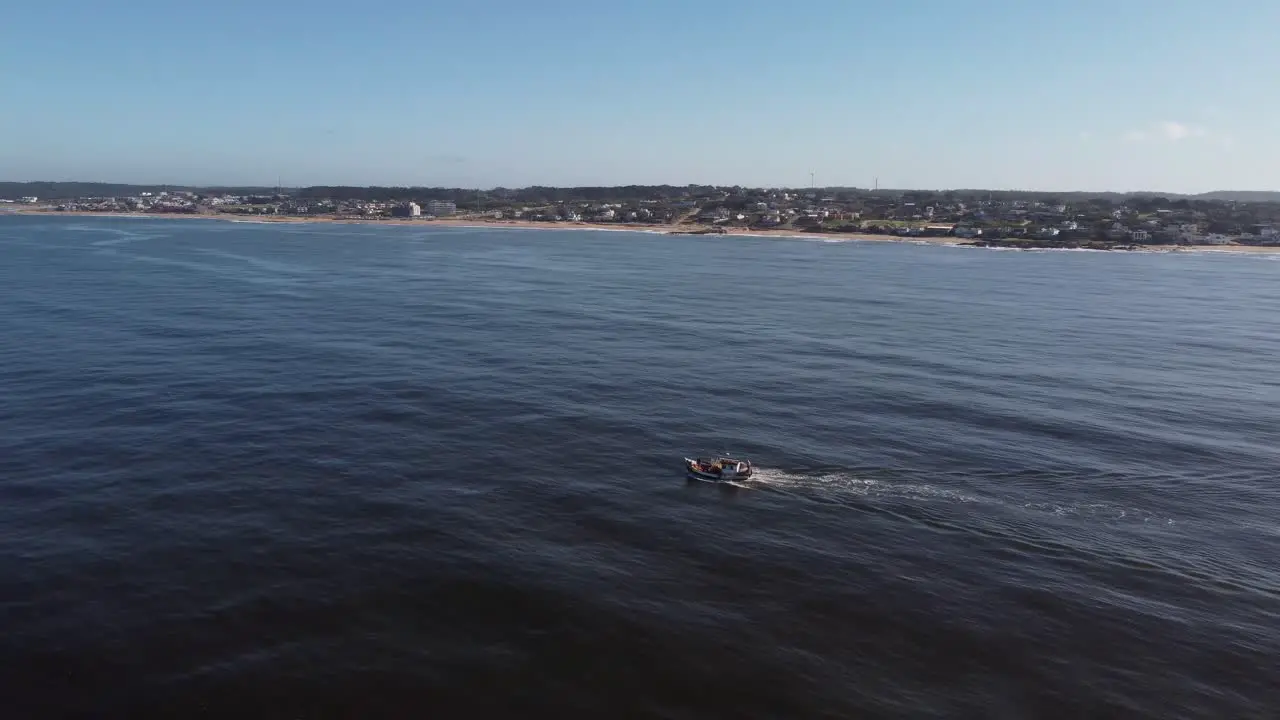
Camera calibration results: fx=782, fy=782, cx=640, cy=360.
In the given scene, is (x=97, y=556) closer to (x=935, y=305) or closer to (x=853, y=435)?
(x=853, y=435)

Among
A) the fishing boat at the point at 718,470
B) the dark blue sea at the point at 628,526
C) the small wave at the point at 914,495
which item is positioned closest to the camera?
the dark blue sea at the point at 628,526

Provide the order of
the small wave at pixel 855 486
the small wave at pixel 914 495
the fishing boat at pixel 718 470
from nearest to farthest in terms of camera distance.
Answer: the small wave at pixel 914 495, the small wave at pixel 855 486, the fishing boat at pixel 718 470

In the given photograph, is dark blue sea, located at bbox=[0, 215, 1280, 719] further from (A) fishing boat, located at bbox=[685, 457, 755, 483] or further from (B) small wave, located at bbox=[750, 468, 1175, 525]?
(A) fishing boat, located at bbox=[685, 457, 755, 483]

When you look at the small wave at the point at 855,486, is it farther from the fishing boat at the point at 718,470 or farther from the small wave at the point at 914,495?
the fishing boat at the point at 718,470

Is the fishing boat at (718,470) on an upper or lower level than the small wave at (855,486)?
upper

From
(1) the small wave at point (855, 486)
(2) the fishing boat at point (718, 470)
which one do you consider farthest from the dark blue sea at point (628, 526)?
(2) the fishing boat at point (718, 470)

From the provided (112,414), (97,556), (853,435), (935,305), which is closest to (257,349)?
(112,414)
